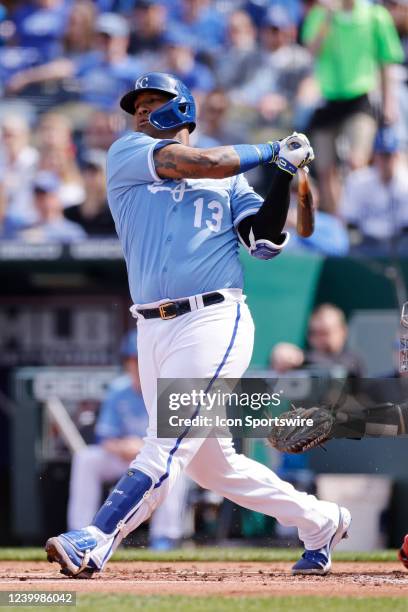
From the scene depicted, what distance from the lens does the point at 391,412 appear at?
429 cm

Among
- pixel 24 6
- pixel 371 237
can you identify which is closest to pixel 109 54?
pixel 24 6

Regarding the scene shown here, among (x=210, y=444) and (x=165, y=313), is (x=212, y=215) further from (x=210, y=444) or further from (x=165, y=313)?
(x=210, y=444)

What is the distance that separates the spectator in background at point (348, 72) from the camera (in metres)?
9.31

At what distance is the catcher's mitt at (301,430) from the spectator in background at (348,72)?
16.5 ft

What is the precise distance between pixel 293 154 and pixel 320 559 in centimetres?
154

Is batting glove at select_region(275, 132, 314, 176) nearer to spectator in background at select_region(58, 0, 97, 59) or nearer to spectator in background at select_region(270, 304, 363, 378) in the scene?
spectator in background at select_region(270, 304, 363, 378)

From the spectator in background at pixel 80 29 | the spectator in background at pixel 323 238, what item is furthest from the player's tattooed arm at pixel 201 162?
the spectator in background at pixel 80 29

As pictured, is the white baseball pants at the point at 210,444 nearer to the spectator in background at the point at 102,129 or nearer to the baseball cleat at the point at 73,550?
the baseball cleat at the point at 73,550

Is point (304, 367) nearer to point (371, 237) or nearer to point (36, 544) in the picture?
point (371, 237)

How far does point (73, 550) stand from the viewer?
12.6 feet

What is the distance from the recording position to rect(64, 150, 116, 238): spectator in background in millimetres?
9141

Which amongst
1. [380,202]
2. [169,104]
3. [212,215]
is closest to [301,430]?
[212,215]

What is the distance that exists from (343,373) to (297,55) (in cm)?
359

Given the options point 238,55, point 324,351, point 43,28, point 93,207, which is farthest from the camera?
point 43,28
